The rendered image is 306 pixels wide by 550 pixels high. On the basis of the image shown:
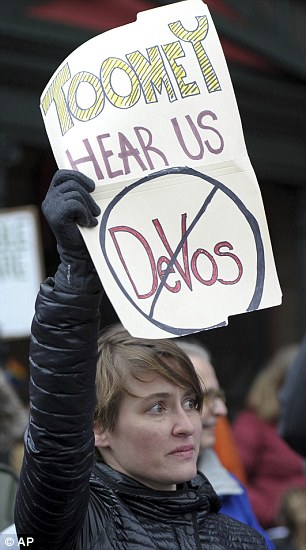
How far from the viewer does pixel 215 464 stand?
12.5 feet

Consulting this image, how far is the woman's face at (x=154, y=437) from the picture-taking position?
8.14 feet

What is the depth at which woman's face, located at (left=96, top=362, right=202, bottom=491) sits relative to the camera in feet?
8.14

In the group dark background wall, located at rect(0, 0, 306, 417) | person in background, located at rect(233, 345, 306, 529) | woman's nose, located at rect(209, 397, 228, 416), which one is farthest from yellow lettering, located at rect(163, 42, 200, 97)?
dark background wall, located at rect(0, 0, 306, 417)

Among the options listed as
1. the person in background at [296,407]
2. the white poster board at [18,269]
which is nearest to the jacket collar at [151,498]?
the person in background at [296,407]

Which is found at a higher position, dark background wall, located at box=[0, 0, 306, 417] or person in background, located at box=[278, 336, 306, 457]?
dark background wall, located at box=[0, 0, 306, 417]

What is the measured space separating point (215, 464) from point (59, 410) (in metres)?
1.70

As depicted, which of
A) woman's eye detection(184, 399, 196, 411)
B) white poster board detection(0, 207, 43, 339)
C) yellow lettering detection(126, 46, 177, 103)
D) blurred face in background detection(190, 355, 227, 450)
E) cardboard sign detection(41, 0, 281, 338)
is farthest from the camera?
white poster board detection(0, 207, 43, 339)

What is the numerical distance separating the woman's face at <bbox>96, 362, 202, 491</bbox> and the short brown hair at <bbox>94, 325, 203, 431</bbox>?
0.02 metres

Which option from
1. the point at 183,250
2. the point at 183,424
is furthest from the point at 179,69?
the point at 183,424

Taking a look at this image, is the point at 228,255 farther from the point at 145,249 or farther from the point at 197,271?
the point at 145,249

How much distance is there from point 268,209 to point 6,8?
3.60 meters

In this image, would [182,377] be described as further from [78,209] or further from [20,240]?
[20,240]

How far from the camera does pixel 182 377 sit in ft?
8.32

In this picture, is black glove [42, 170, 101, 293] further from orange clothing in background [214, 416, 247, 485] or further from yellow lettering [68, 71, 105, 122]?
orange clothing in background [214, 416, 247, 485]
